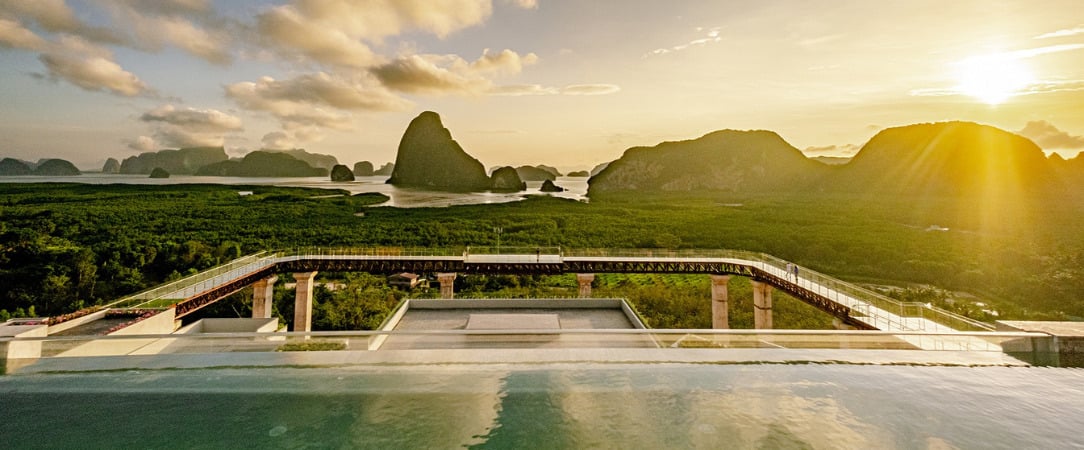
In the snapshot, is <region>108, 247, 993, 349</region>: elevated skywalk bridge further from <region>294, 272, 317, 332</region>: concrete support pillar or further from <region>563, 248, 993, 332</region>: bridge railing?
<region>294, 272, 317, 332</region>: concrete support pillar

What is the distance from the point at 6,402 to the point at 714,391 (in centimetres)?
975

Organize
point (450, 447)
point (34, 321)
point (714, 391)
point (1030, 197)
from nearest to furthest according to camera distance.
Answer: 1. point (450, 447)
2. point (714, 391)
3. point (34, 321)
4. point (1030, 197)

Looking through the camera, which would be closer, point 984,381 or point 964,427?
point 964,427

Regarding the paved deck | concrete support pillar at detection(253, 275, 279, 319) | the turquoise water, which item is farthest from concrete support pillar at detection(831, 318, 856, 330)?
concrete support pillar at detection(253, 275, 279, 319)

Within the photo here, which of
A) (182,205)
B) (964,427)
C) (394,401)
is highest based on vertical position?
(182,205)

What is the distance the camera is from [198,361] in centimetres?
754

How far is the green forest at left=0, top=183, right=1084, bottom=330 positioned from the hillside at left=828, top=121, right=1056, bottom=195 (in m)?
22.7

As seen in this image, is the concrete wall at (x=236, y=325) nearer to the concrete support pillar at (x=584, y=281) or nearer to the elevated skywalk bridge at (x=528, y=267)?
the elevated skywalk bridge at (x=528, y=267)

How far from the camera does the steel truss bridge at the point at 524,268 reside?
59.6ft

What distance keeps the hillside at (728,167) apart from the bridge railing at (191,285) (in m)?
175

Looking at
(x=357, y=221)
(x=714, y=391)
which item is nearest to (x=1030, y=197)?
(x=357, y=221)

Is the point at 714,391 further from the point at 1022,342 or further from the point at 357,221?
the point at 357,221

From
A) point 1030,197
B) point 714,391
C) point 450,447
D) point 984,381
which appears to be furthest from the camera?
point 1030,197

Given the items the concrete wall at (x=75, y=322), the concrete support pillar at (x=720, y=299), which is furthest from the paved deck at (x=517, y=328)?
the concrete wall at (x=75, y=322)
